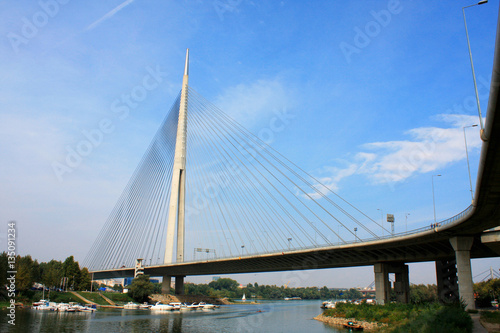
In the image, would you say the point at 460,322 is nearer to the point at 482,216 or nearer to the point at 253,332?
the point at 482,216

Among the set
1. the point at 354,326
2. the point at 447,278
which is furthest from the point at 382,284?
the point at 354,326

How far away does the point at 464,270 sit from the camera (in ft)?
119

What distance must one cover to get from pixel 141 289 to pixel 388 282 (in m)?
54.2

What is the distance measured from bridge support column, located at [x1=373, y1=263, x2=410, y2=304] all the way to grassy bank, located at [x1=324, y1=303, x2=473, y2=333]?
6.09m

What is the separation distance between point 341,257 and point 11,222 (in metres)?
44.9

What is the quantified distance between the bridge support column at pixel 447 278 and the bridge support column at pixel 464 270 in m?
16.1

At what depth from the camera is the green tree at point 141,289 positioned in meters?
81.4

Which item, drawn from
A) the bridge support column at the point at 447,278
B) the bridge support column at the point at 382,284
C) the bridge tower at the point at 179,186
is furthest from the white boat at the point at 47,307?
the bridge support column at the point at 447,278

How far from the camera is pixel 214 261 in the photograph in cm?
7200

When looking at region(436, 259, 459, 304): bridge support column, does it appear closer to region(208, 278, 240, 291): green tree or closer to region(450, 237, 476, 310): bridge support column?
region(450, 237, 476, 310): bridge support column

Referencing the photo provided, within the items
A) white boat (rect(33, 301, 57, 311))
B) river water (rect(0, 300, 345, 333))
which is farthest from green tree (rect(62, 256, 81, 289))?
river water (rect(0, 300, 345, 333))

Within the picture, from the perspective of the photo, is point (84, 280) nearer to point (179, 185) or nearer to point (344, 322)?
point (179, 185)

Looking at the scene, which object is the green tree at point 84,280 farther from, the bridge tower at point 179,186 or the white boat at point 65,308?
the bridge tower at point 179,186

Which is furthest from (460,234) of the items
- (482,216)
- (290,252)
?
A: (290,252)
